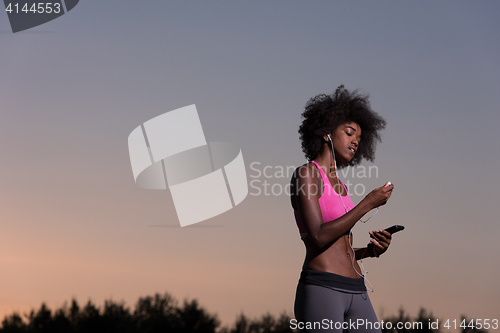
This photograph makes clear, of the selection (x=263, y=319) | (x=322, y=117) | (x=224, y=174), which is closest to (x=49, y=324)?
(x=263, y=319)

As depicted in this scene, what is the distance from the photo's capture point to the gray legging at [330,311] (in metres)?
3.18

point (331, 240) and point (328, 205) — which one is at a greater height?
point (328, 205)

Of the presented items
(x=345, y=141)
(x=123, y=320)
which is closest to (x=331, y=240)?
(x=345, y=141)

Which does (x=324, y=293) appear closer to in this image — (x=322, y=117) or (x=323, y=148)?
(x=323, y=148)

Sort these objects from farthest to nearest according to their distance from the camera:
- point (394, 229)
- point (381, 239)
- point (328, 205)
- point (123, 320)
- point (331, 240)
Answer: point (123, 320) → point (381, 239) → point (394, 229) → point (328, 205) → point (331, 240)

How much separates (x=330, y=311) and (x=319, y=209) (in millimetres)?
643

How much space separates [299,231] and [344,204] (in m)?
0.36

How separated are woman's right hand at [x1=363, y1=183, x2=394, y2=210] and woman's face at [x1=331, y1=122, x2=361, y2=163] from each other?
494 millimetres

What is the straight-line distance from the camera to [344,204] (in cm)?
348

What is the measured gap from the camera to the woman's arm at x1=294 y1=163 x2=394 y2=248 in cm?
316

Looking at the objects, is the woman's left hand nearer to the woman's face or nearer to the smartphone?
the smartphone

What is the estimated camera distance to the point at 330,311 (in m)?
3.19

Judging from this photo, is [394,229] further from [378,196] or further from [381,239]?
[378,196]

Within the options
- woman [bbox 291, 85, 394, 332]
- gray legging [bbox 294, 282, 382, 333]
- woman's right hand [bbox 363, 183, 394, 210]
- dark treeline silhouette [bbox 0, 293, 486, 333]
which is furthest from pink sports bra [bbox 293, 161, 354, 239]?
dark treeline silhouette [bbox 0, 293, 486, 333]
